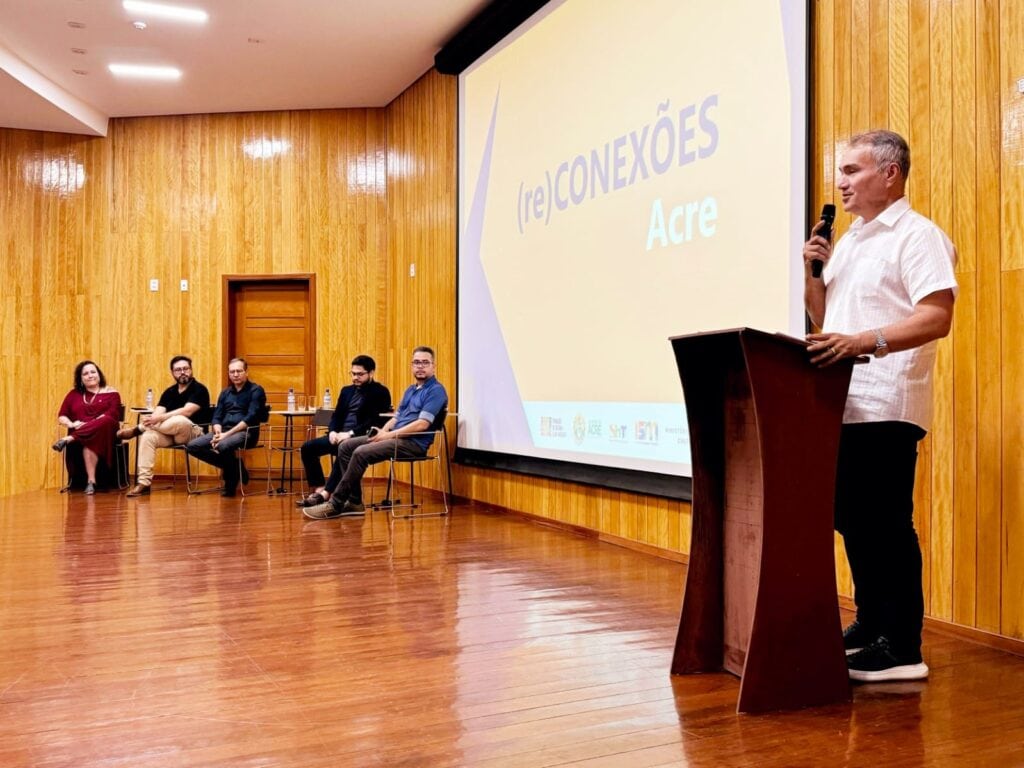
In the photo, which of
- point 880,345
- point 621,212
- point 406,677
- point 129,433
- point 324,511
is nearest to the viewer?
point 880,345

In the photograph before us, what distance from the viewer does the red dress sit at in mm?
7703

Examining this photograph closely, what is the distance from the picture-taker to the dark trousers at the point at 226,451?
7.33 meters

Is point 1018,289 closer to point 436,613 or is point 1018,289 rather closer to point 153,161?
point 436,613

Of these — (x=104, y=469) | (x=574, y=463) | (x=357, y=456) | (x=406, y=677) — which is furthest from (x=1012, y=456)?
(x=104, y=469)

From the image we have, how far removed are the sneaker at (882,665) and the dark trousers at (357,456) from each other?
3.78 meters

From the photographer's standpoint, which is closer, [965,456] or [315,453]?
[965,456]

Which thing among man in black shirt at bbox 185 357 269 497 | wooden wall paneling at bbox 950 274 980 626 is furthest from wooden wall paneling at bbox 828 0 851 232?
man in black shirt at bbox 185 357 269 497

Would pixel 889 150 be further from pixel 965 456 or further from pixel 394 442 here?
pixel 394 442

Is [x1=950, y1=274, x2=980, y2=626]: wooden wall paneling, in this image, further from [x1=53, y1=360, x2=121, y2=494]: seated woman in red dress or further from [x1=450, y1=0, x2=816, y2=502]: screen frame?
[x1=53, y1=360, x2=121, y2=494]: seated woman in red dress

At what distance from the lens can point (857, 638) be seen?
8.26ft

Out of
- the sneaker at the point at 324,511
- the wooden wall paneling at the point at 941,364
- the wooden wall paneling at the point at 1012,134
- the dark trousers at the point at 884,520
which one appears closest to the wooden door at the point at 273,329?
the sneaker at the point at 324,511

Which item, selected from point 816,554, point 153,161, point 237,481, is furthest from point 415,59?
point 816,554

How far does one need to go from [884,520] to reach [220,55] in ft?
22.1

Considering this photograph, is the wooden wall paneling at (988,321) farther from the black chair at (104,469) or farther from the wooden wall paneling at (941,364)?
the black chair at (104,469)
